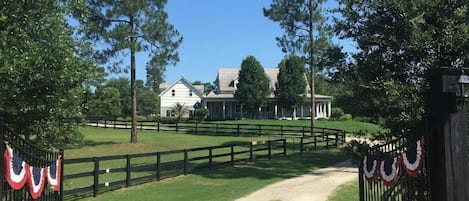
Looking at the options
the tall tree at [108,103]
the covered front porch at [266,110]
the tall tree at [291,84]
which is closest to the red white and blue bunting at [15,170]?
the tall tree at [291,84]

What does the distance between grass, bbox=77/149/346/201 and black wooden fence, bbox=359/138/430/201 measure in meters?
5.05

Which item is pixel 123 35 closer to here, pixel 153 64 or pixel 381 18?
pixel 153 64

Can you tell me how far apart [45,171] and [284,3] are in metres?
34.2

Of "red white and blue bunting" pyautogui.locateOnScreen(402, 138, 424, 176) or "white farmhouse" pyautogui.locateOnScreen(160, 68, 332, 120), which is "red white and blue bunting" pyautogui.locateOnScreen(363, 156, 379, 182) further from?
"white farmhouse" pyautogui.locateOnScreen(160, 68, 332, 120)

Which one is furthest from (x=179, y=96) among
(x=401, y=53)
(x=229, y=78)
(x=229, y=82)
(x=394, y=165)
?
(x=394, y=165)

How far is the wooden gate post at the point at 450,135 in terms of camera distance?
695 cm

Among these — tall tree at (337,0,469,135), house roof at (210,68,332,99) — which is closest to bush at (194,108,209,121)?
house roof at (210,68,332,99)

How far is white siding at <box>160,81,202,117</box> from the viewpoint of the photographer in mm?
89875

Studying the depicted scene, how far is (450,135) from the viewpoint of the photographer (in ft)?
23.0

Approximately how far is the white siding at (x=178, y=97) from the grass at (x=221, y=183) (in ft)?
215

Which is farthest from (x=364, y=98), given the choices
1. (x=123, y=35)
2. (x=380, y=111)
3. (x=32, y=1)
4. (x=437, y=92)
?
(x=123, y=35)

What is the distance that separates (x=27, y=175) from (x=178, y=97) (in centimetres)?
8239

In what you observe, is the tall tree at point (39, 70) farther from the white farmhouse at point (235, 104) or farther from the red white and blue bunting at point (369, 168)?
the white farmhouse at point (235, 104)

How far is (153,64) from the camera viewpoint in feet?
115
